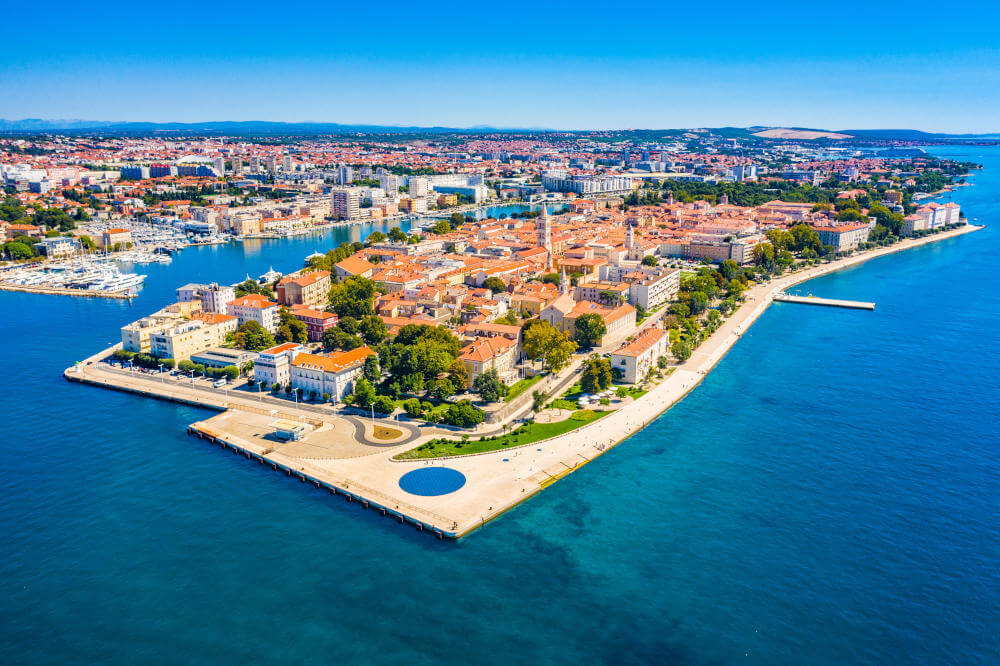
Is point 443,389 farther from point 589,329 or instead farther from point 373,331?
point 589,329

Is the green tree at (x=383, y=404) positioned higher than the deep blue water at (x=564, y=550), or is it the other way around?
the green tree at (x=383, y=404)

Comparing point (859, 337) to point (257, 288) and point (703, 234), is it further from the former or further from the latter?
point (257, 288)

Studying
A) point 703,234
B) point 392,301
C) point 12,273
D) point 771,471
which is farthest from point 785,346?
point 12,273

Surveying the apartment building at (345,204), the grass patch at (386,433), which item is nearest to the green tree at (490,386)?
the grass patch at (386,433)

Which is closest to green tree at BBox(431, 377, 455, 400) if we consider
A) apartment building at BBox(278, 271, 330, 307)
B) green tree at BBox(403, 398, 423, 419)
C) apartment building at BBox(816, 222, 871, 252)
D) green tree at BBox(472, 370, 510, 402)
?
green tree at BBox(472, 370, 510, 402)

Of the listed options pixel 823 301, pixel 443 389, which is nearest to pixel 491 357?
pixel 443 389

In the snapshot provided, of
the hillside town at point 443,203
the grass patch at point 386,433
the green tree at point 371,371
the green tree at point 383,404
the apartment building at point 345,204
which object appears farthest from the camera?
the apartment building at point 345,204

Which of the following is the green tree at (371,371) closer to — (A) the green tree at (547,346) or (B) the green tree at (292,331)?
(A) the green tree at (547,346)
